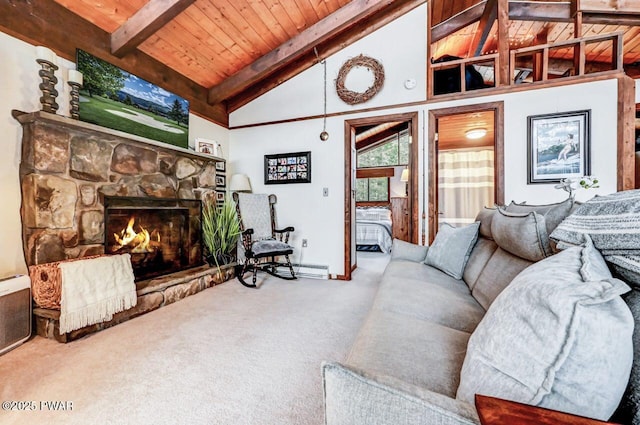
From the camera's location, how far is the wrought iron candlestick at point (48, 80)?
2012 mm

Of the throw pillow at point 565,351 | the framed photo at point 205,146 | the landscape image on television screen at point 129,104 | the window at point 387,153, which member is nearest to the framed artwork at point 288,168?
the framed photo at point 205,146

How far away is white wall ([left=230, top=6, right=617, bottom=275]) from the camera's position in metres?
2.81

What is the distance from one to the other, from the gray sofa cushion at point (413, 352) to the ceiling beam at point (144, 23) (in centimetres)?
295

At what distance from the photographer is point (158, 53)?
9.90 ft

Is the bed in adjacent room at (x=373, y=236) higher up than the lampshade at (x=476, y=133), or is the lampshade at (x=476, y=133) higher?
the lampshade at (x=476, y=133)

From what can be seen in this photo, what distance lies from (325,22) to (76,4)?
2.37m

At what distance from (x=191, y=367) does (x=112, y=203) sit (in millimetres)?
1796

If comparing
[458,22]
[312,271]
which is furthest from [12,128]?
[458,22]

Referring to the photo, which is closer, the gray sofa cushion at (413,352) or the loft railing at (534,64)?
the gray sofa cushion at (413,352)

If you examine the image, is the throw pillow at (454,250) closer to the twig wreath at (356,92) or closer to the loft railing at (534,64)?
the loft railing at (534,64)

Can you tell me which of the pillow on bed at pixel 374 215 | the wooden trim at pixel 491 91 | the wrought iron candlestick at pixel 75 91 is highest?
the wooden trim at pixel 491 91

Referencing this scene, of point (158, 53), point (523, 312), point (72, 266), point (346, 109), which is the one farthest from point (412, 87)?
point (72, 266)

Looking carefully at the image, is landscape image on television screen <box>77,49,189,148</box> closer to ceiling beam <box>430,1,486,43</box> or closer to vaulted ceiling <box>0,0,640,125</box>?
vaulted ceiling <box>0,0,640,125</box>

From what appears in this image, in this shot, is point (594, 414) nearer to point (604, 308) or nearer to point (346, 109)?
point (604, 308)
